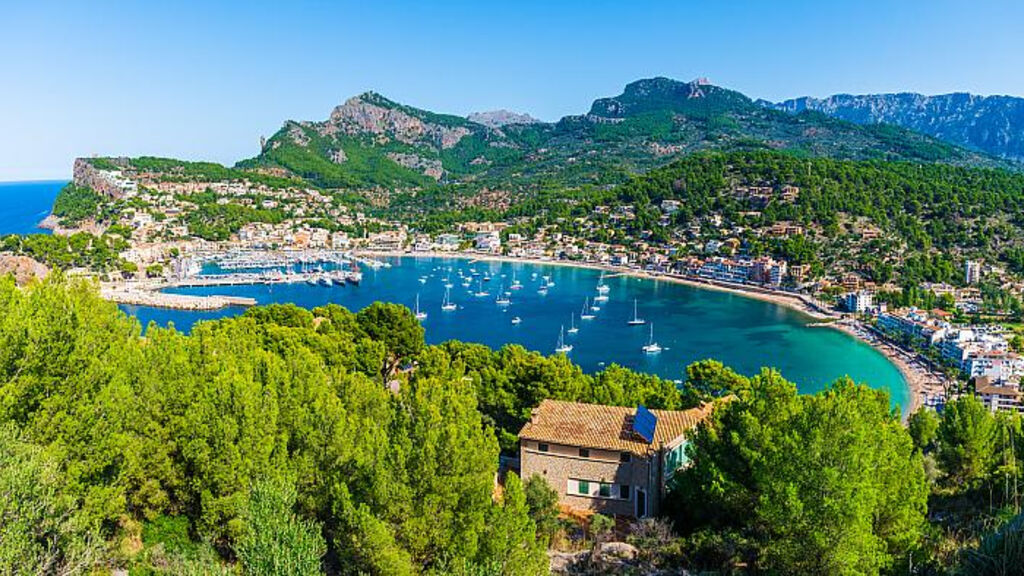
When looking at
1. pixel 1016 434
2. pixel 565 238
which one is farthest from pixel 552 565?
pixel 565 238

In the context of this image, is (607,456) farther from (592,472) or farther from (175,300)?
(175,300)

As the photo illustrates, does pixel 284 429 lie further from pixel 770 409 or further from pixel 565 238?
pixel 565 238

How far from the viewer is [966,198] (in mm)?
74000

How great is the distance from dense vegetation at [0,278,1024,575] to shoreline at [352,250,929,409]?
2529cm

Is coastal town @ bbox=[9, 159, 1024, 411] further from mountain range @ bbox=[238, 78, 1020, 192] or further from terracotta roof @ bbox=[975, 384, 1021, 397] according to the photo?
mountain range @ bbox=[238, 78, 1020, 192]

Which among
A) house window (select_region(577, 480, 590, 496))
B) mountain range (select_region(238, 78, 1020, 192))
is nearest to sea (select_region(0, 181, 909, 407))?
house window (select_region(577, 480, 590, 496))

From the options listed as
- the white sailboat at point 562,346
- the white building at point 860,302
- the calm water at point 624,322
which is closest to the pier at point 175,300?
the calm water at point 624,322

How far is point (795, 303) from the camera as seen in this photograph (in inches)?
2341

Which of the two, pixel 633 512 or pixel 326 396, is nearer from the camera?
pixel 326 396

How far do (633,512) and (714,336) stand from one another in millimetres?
37269

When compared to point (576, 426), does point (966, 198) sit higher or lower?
higher

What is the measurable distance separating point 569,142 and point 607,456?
152m

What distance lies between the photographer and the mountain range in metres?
128

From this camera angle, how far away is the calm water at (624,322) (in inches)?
1635
